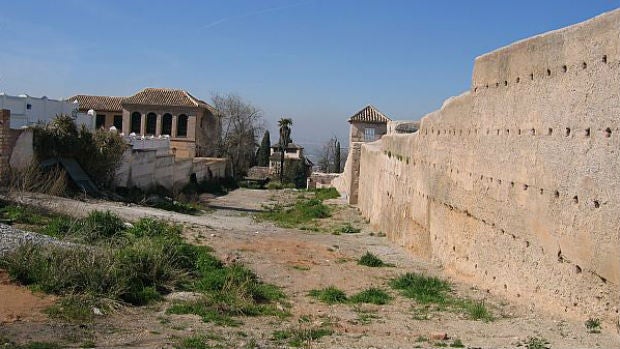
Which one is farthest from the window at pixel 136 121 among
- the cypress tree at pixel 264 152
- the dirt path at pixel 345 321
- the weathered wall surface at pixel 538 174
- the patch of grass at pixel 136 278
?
the patch of grass at pixel 136 278

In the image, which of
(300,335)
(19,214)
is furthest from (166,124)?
(300,335)

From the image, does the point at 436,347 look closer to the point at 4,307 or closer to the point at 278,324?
Result: the point at 278,324

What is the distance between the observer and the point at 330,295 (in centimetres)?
804

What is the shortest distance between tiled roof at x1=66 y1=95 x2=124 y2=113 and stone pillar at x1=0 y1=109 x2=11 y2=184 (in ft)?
116

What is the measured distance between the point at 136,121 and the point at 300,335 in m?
44.9

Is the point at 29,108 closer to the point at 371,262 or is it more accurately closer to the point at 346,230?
the point at 346,230

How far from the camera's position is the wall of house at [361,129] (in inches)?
1425

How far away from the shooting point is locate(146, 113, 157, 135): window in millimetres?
48188

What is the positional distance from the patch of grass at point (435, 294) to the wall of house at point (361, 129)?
89.0 feet

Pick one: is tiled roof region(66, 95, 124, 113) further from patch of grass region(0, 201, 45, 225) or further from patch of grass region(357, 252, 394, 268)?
patch of grass region(357, 252, 394, 268)

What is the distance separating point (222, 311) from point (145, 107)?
43.1 meters

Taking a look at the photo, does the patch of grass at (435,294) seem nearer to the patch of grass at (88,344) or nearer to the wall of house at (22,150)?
the patch of grass at (88,344)

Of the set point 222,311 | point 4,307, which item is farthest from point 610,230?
point 4,307

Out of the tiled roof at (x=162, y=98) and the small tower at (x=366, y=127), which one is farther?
the tiled roof at (x=162, y=98)
